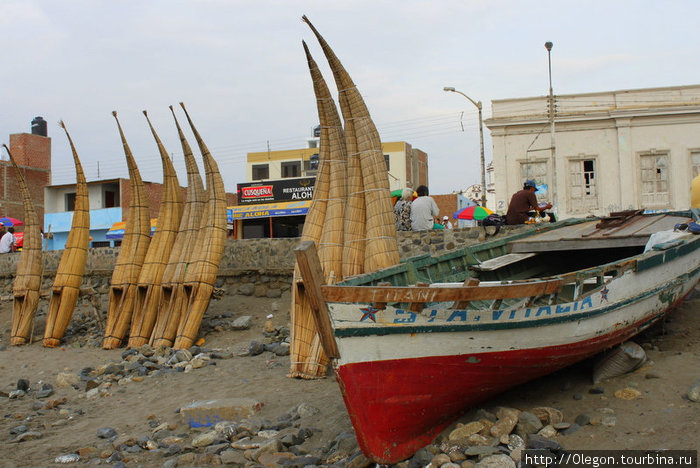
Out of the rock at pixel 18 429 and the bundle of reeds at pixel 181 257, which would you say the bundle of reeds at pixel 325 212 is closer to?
the bundle of reeds at pixel 181 257

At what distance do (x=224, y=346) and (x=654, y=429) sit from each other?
6.46m

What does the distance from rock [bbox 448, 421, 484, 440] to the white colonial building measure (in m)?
16.3

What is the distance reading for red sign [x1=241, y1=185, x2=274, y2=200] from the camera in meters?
26.8

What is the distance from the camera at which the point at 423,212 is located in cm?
1098

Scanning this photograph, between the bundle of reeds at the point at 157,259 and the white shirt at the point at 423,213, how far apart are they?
419cm

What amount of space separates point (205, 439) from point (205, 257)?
4481 millimetres

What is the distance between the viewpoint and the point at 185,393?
7422 millimetres

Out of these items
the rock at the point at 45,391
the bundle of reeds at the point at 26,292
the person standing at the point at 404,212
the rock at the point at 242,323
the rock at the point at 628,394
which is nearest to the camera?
the rock at the point at 628,394

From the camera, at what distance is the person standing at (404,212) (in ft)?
36.9

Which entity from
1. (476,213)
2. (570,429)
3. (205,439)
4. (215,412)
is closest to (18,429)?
(215,412)

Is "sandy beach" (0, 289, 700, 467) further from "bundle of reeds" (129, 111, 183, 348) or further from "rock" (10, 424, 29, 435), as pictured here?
"bundle of reeds" (129, 111, 183, 348)

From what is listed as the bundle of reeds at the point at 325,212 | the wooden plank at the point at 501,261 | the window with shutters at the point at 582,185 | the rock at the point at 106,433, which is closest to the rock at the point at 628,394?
the wooden plank at the point at 501,261

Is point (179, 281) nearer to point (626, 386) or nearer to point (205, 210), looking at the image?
point (205, 210)

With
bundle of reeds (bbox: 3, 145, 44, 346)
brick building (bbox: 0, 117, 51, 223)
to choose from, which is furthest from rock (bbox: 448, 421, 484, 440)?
brick building (bbox: 0, 117, 51, 223)
